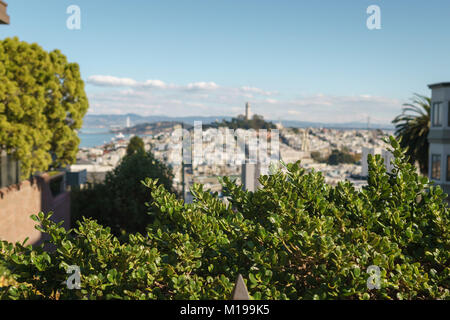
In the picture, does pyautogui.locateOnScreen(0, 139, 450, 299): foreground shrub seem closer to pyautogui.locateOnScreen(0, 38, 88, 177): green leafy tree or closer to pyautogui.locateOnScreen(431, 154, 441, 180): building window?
pyautogui.locateOnScreen(0, 38, 88, 177): green leafy tree

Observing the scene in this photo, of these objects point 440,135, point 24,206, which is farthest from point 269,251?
point 440,135

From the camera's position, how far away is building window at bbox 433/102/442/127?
24.1m

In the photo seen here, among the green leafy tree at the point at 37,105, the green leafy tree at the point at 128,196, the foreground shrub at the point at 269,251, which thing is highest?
the green leafy tree at the point at 37,105

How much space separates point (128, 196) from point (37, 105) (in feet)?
30.4

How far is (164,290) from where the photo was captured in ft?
10.6

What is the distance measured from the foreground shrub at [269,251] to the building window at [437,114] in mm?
22529

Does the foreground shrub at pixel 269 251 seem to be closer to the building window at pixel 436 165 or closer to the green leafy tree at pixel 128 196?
the green leafy tree at pixel 128 196

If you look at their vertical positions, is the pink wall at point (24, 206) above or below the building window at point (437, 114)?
below

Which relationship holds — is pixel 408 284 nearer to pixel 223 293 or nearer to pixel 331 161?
pixel 223 293

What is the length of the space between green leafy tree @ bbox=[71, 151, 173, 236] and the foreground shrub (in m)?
21.5

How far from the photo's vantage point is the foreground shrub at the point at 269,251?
3.04 meters

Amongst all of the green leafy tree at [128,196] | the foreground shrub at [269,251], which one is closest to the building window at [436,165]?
the green leafy tree at [128,196]
